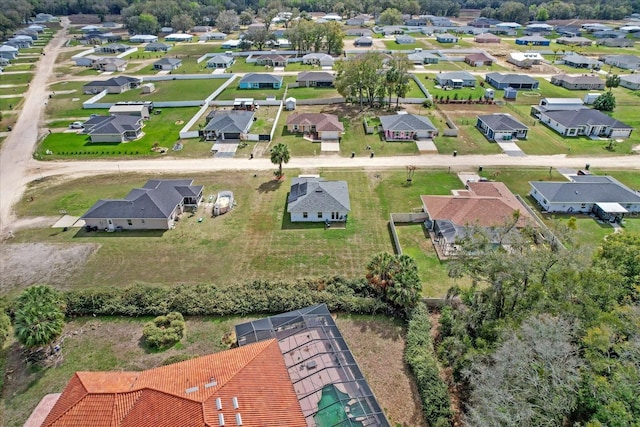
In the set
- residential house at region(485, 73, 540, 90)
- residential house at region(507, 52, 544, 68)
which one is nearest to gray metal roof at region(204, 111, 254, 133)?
residential house at region(485, 73, 540, 90)

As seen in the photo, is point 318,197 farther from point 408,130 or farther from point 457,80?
point 457,80

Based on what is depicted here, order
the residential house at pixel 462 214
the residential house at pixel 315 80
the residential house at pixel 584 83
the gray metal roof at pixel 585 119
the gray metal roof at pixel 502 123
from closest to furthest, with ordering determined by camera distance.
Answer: the residential house at pixel 462 214, the gray metal roof at pixel 502 123, the gray metal roof at pixel 585 119, the residential house at pixel 584 83, the residential house at pixel 315 80

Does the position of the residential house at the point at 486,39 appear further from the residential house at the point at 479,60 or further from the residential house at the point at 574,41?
the residential house at the point at 479,60

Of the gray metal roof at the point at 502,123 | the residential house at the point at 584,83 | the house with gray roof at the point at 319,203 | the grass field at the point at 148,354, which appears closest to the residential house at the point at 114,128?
the house with gray roof at the point at 319,203

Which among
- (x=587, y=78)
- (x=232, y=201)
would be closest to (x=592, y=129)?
(x=587, y=78)

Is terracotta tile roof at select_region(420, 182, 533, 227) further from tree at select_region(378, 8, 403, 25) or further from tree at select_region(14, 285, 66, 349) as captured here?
tree at select_region(378, 8, 403, 25)

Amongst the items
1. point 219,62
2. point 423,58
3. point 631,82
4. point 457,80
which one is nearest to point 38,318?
point 457,80
